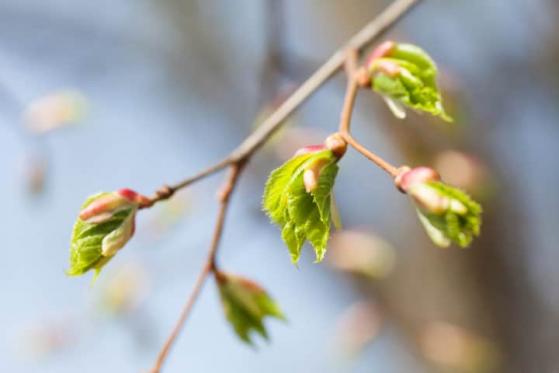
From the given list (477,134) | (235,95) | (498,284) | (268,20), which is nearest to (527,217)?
(498,284)

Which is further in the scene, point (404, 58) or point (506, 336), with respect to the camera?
point (506, 336)

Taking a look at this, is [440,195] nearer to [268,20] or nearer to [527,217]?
[268,20]

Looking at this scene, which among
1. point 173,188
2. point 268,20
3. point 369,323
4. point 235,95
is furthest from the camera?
point 235,95

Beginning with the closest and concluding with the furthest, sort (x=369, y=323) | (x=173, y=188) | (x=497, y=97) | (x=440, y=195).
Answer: (x=440, y=195)
(x=173, y=188)
(x=369, y=323)
(x=497, y=97)

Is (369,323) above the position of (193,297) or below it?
below

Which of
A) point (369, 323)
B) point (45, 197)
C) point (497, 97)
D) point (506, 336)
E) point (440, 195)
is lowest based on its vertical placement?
point (506, 336)

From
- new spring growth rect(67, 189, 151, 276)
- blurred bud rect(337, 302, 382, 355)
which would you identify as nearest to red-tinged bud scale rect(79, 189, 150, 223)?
new spring growth rect(67, 189, 151, 276)

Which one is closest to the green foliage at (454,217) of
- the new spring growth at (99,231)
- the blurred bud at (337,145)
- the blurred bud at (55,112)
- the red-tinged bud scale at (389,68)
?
the blurred bud at (337,145)

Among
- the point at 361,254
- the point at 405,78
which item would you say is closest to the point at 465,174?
the point at 361,254
